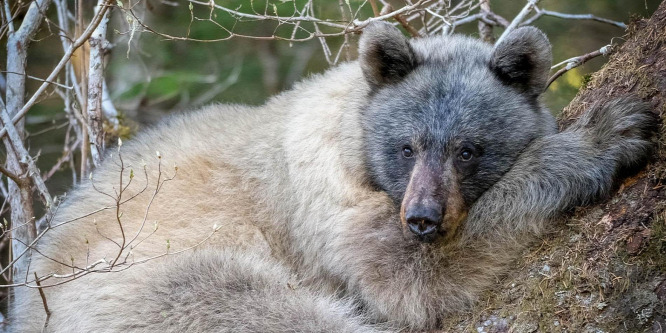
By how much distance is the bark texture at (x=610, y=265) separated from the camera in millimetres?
3133

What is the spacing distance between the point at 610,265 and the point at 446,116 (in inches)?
43.7

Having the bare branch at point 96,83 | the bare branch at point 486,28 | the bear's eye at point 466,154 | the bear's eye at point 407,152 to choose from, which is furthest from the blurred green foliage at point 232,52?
the bear's eye at point 466,154

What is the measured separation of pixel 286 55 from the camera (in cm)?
880

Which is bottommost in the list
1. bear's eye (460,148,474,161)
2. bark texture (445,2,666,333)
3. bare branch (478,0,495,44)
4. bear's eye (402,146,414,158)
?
bark texture (445,2,666,333)

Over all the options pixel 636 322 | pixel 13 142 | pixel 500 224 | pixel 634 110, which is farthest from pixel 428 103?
pixel 13 142

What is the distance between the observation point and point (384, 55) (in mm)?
4137

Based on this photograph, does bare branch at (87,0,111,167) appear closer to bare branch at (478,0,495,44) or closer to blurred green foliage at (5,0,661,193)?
blurred green foliage at (5,0,661,193)

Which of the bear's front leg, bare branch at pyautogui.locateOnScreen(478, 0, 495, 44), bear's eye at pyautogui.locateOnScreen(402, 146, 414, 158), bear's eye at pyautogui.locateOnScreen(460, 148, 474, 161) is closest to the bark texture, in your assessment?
the bear's front leg

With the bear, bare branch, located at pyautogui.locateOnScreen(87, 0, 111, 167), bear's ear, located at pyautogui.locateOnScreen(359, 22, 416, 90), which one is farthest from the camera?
bare branch, located at pyautogui.locateOnScreen(87, 0, 111, 167)

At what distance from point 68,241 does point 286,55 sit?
189 inches

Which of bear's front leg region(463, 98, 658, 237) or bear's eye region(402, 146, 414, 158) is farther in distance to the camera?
bear's eye region(402, 146, 414, 158)

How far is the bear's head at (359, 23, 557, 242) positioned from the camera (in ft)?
12.4

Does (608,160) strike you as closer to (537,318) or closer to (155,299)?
(537,318)

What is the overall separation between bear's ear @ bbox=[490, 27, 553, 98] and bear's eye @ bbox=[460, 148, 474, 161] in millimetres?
497
